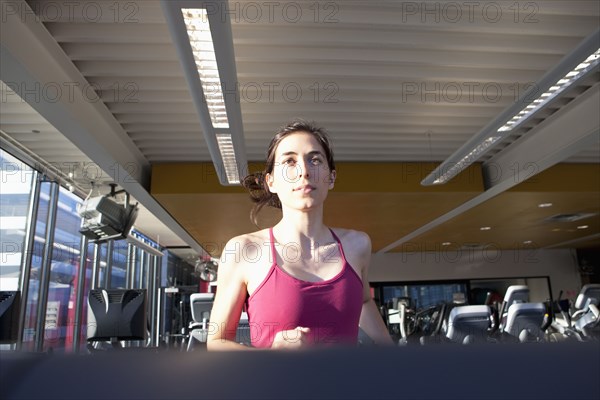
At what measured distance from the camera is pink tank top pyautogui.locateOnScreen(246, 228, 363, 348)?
2.65ft

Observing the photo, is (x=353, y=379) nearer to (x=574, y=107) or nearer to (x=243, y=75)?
(x=243, y=75)

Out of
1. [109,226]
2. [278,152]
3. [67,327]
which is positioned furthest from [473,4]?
[67,327]

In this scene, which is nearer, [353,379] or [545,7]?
[353,379]

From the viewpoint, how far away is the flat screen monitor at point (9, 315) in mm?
3027

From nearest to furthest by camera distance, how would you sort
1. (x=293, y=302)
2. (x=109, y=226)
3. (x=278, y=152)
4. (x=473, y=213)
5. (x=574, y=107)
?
(x=293, y=302)
(x=278, y=152)
(x=574, y=107)
(x=109, y=226)
(x=473, y=213)

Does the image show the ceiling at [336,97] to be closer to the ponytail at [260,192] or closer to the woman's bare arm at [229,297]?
the ponytail at [260,192]

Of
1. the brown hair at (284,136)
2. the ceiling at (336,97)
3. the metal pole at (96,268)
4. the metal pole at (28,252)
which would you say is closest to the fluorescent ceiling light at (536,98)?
the ceiling at (336,97)

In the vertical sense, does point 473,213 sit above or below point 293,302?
above

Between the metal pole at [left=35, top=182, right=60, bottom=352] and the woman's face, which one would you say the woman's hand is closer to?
the woman's face

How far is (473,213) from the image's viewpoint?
27.9 feet

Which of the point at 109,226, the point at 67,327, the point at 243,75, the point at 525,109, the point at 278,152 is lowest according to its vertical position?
the point at 67,327

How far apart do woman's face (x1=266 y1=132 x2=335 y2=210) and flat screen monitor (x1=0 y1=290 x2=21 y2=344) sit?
2.86 meters

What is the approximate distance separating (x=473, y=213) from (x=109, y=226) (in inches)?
235

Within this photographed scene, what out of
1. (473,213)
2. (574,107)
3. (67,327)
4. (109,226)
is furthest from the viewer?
(473,213)
